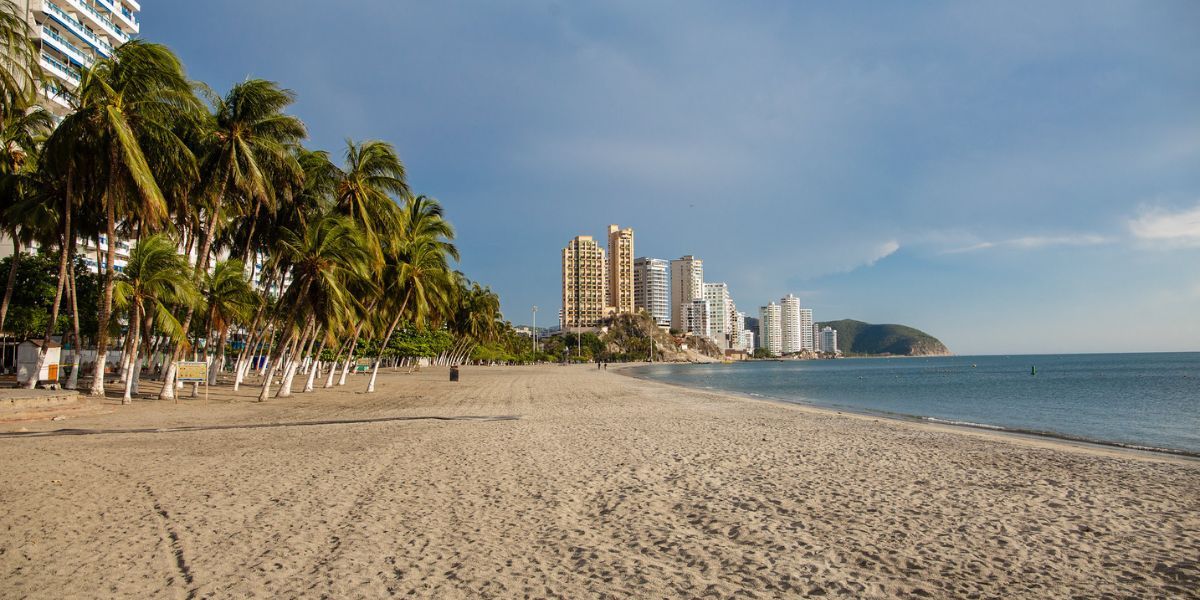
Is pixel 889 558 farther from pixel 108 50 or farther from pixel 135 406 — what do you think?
pixel 108 50

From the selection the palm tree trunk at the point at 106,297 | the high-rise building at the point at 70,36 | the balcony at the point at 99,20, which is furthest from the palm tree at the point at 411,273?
the balcony at the point at 99,20

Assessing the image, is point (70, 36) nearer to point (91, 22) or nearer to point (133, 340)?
point (91, 22)

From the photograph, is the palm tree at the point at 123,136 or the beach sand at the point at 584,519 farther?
the palm tree at the point at 123,136

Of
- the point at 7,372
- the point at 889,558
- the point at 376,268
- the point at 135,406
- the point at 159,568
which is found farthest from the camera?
the point at 7,372

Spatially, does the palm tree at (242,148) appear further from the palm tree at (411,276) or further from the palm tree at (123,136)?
the palm tree at (411,276)

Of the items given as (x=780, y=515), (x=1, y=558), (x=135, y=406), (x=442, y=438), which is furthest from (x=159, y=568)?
(x=135, y=406)

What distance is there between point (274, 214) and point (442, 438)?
17128mm

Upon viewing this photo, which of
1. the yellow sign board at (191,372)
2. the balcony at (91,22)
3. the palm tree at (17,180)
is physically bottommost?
the yellow sign board at (191,372)

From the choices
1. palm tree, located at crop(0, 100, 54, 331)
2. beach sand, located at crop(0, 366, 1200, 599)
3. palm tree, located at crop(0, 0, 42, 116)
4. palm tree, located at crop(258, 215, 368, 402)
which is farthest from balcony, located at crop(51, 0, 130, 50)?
beach sand, located at crop(0, 366, 1200, 599)

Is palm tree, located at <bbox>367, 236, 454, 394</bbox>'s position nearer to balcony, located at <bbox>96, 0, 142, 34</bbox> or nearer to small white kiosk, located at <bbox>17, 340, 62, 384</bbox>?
small white kiosk, located at <bbox>17, 340, 62, 384</bbox>

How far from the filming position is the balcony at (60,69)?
44869 millimetres

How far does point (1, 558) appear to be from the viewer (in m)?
5.13

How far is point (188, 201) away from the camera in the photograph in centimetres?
2181

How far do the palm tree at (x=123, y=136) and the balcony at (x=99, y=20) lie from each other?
4080 cm
